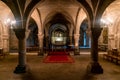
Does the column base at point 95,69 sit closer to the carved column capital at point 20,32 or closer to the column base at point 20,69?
the column base at point 20,69

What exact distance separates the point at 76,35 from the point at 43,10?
4.25 metres

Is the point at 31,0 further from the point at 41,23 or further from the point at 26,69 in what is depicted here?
the point at 41,23

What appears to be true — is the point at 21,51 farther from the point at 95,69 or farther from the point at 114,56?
the point at 114,56

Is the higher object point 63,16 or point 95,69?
point 63,16

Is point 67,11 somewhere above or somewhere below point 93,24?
above

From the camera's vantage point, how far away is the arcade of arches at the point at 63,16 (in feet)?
33.4

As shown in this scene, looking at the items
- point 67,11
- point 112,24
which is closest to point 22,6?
point 67,11

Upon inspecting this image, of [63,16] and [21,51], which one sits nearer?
[21,51]

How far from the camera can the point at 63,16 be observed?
21828mm

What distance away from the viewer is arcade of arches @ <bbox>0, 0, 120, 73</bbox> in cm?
1019

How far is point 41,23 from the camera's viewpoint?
18562 mm

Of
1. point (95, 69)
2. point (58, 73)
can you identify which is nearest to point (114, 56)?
point (95, 69)

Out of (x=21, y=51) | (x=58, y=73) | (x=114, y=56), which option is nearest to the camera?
(x=58, y=73)

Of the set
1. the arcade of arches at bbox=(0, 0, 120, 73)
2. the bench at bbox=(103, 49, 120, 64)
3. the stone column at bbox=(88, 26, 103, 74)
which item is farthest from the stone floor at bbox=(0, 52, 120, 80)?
the bench at bbox=(103, 49, 120, 64)
